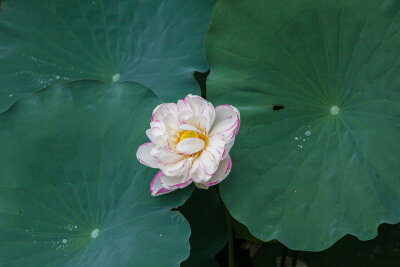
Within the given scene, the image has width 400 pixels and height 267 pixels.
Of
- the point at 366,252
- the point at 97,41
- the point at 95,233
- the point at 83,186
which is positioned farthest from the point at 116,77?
the point at 366,252

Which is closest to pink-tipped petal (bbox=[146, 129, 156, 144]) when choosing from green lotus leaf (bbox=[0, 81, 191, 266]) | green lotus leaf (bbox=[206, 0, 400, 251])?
green lotus leaf (bbox=[0, 81, 191, 266])

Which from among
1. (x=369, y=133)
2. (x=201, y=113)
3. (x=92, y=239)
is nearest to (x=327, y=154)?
(x=369, y=133)

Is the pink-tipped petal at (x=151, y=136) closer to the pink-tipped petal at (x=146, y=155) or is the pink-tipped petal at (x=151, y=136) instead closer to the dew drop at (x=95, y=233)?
the pink-tipped petal at (x=146, y=155)

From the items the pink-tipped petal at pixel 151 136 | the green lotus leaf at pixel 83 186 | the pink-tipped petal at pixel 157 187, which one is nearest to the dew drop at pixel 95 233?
the green lotus leaf at pixel 83 186

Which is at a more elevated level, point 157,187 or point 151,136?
point 151,136

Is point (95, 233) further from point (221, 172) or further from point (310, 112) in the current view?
point (310, 112)
